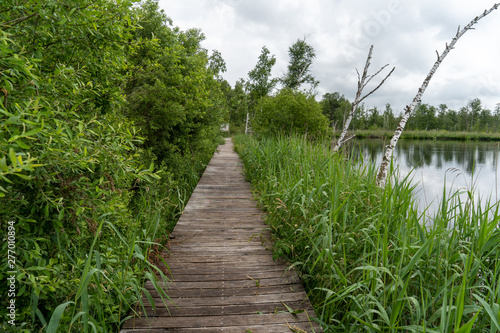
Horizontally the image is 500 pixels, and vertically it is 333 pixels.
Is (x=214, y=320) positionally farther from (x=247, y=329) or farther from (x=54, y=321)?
(x=54, y=321)

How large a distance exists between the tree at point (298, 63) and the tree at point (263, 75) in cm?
222

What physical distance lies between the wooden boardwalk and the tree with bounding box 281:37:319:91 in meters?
18.7

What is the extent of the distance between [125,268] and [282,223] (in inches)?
78.1

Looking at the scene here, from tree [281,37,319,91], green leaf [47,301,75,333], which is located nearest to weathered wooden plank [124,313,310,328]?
green leaf [47,301,75,333]

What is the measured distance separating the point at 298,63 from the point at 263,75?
→ 12.2ft

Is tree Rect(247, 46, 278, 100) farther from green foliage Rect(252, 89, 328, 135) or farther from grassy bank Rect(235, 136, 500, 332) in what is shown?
grassy bank Rect(235, 136, 500, 332)

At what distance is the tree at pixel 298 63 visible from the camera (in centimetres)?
2086

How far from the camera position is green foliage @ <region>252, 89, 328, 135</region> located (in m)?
9.50

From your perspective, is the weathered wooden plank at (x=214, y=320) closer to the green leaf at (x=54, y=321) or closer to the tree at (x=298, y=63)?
the green leaf at (x=54, y=321)

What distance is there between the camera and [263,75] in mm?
23922

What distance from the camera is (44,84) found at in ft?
5.43

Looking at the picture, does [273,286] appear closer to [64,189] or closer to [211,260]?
[211,260]

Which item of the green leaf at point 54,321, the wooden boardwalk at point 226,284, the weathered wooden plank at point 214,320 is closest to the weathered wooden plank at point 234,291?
the wooden boardwalk at point 226,284

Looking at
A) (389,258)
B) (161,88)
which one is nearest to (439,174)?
(389,258)
